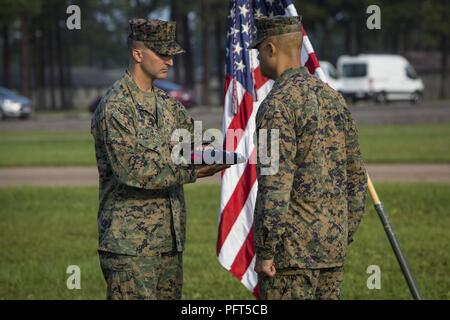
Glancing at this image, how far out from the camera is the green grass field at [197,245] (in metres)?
9.58

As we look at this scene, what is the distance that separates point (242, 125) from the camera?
7.25 meters

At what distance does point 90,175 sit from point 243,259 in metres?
13.0

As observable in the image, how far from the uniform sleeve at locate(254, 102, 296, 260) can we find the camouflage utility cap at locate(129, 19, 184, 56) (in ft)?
2.54

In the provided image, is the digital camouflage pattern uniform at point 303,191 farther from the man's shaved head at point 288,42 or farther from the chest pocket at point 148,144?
the chest pocket at point 148,144

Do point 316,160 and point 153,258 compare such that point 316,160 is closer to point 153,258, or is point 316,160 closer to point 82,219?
point 153,258

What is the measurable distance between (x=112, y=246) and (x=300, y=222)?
1022 mm

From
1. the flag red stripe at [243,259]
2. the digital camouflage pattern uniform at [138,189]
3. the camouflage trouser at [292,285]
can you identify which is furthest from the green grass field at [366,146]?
the camouflage trouser at [292,285]

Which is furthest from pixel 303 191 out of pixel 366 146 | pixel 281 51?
pixel 366 146

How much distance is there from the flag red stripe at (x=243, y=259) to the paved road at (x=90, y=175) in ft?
34.5

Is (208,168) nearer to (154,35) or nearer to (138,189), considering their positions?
(138,189)

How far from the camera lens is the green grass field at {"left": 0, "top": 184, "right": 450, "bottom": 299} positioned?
9578 mm

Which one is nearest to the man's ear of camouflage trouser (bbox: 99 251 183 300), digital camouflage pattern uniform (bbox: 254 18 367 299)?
digital camouflage pattern uniform (bbox: 254 18 367 299)

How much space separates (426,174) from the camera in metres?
18.2

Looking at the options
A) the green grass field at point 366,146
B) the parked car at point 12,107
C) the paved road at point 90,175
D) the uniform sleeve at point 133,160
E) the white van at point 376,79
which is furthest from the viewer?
the white van at point 376,79
